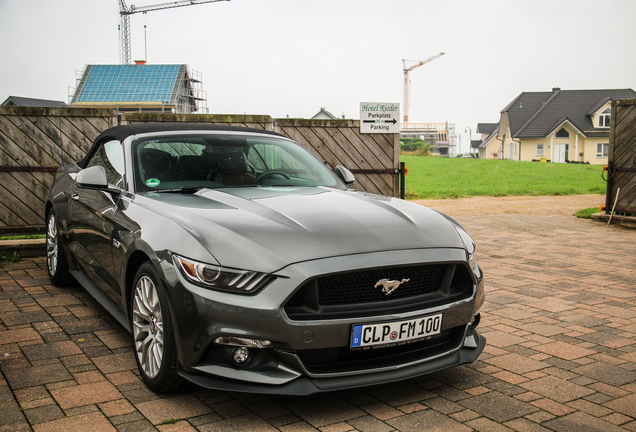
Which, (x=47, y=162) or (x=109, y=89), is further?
(x=109, y=89)

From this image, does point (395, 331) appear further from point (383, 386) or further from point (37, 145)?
point (37, 145)

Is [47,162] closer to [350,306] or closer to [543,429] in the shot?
[350,306]

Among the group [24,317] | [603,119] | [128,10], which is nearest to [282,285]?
[24,317]

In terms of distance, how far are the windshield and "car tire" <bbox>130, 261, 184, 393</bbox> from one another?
866mm

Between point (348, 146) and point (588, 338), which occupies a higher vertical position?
point (348, 146)

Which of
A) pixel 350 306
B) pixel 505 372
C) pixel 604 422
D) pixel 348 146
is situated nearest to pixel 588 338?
pixel 505 372

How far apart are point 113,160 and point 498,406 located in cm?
316

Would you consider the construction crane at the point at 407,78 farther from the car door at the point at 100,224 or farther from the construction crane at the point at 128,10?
the car door at the point at 100,224

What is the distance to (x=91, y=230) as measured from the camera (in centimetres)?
413

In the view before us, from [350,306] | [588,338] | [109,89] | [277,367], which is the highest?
[109,89]

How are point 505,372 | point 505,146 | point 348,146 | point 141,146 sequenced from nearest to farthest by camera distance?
1. point 505,372
2. point 141,146
3. point 348,146
4. point 505,146

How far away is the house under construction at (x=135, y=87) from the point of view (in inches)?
3253

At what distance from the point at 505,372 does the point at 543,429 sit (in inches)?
29.5

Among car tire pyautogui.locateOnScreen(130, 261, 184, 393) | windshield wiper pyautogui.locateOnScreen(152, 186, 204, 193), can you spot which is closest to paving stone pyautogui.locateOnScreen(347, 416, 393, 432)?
car tire pyautogui.locateOnScreen(130, 261, 184, 393)
